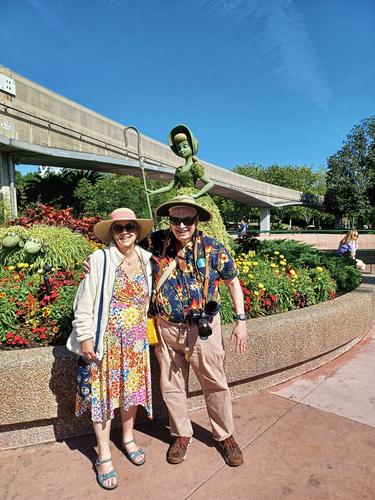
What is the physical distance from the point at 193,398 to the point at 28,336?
148 centimetres

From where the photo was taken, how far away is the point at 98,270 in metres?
2.09

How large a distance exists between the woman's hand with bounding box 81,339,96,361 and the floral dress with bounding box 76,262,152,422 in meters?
0.09

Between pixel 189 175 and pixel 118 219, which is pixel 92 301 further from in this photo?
pixel 189 175

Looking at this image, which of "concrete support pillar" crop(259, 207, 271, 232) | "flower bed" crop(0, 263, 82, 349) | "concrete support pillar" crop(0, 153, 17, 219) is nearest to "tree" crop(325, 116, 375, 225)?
"concrete support pillar" crop(259, 207, 271, 232)

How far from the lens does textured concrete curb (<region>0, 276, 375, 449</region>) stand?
7.72 ft

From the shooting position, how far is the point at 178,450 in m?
2.32

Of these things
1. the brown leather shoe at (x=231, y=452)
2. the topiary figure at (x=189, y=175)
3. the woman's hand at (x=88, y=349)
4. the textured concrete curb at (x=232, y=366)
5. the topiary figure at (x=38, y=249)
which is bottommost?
the brown leather shoe at (x=231, y=452)

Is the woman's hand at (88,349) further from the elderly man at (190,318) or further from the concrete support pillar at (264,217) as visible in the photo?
the concrete support pillar at (264,217)

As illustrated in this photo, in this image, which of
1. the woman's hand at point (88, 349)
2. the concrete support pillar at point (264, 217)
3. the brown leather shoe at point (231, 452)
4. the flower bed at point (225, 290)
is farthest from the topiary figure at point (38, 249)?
the concrete support pillar at point (264, 217)

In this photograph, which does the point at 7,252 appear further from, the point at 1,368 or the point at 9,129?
the point at 9,129

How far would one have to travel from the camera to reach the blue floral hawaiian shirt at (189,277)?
2.20m

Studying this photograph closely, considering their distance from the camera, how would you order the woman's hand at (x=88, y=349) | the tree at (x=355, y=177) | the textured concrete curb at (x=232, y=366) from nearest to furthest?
the woman's hand at (x=88, y=349), the textured concrete curb at (x=232, y=366), the tree at (x=355, y=177)

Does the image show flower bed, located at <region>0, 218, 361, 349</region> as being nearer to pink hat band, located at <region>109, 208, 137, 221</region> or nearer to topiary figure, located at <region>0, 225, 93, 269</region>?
topiary figure, located at <region>0, 225, 93, 269</region>

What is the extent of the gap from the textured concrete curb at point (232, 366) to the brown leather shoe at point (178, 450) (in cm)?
46
